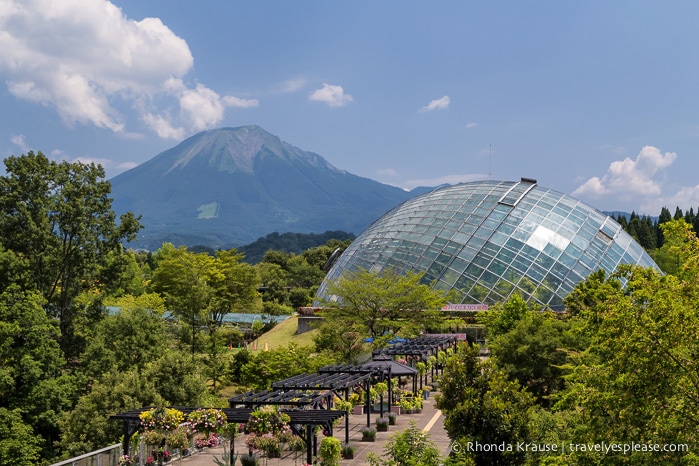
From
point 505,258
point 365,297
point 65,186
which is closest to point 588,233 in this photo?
point 505,258

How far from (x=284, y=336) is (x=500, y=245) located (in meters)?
21.0

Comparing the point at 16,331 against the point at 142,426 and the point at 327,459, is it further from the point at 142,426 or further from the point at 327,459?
the point at 327,459

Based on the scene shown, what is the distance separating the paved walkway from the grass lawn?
906 inches

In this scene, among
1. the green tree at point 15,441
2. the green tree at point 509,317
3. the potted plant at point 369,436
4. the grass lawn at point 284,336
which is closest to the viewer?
the potted plant at point 369,436

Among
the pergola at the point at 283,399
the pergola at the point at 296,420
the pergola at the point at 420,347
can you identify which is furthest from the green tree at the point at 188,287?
the pergola at the point at 296,420

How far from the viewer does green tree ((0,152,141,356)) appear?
109 feet

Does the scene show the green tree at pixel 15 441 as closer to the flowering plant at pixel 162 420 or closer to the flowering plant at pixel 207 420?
the flowering plant at pixel 162 420

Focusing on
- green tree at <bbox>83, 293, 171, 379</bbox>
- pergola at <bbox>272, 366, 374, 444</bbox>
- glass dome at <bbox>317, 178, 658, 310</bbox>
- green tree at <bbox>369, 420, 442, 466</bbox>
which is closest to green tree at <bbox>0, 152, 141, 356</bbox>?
green tree at <bbox>83, 293, 171, 379</bbox>

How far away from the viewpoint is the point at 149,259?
117m

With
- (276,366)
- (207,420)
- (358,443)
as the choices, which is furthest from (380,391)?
(207,420)

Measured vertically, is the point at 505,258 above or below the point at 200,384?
above

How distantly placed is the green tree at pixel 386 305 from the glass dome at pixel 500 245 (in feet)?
18.8

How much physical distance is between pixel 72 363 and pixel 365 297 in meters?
18.9

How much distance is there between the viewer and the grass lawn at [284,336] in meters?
50.8
